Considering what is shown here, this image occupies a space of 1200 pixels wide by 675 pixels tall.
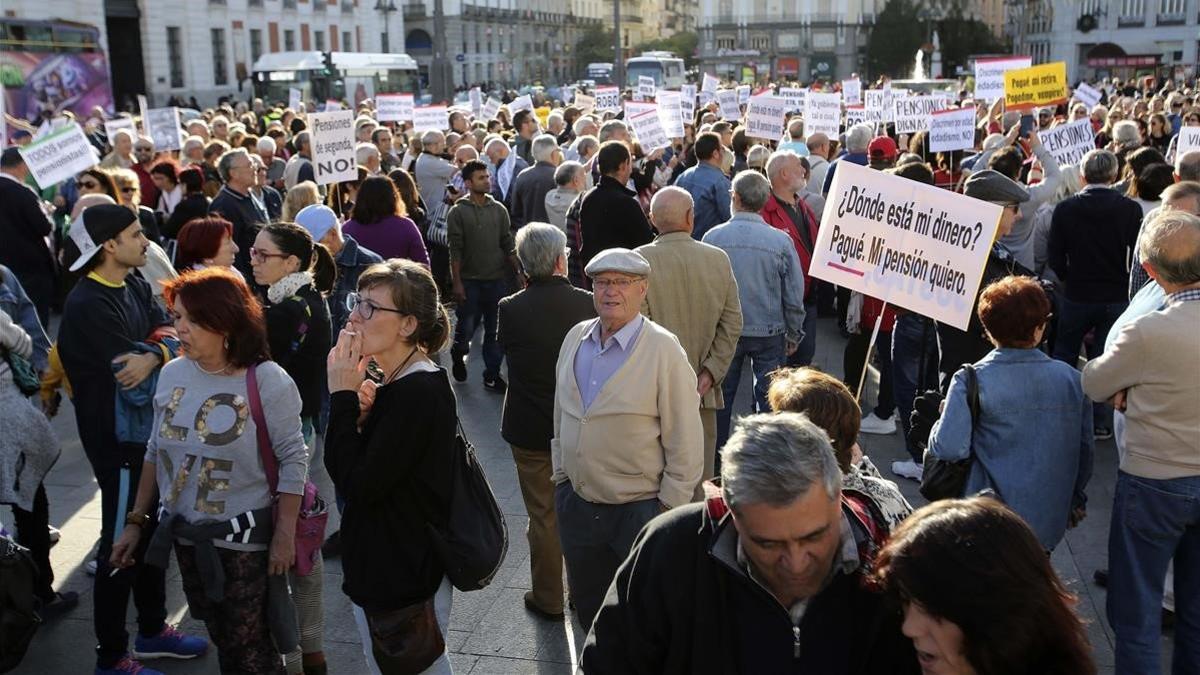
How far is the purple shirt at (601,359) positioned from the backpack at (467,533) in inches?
26.2

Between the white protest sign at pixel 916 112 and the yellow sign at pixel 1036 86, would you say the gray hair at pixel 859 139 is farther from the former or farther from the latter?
the white protest sign at pixel 916 112

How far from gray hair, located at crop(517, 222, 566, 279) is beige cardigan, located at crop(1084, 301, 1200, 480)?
7.39 feet

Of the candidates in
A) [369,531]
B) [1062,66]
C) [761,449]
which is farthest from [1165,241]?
[1062,66]

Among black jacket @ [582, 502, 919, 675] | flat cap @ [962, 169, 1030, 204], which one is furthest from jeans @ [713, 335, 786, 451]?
black jacket @ [582, 502, 919, 675]

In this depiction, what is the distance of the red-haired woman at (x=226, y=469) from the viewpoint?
11.9 feet

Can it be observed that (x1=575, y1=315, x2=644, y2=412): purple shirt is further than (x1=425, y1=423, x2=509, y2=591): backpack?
Yes

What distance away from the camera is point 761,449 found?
2.15 meters

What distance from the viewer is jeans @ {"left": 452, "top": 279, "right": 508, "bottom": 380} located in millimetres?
8539

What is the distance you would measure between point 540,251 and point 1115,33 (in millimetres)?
79261

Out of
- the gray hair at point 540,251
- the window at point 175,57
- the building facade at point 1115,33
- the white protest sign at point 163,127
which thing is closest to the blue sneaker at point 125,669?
the gray hair at point 540,251

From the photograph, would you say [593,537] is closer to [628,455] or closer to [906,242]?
[628,455]

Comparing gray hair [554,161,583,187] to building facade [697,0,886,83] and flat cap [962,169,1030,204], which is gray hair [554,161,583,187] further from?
building facade [697,0,886,83]

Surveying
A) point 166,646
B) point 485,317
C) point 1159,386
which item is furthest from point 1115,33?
point 166,646

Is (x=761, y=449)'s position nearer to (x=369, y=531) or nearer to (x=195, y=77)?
(x=369, y=531)
